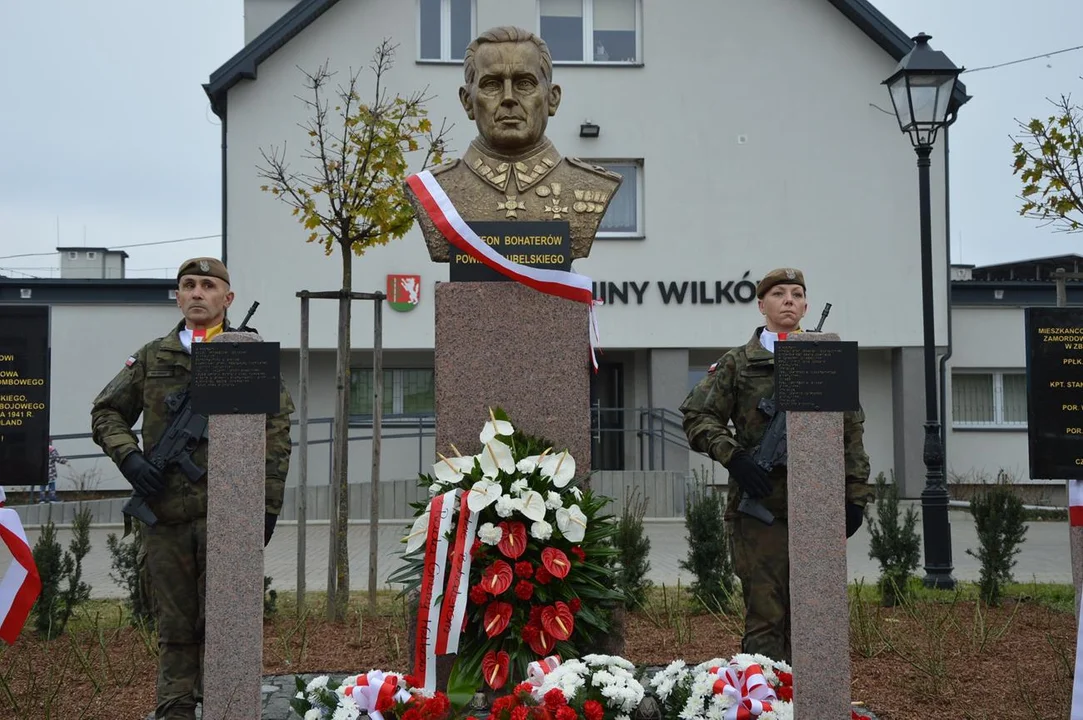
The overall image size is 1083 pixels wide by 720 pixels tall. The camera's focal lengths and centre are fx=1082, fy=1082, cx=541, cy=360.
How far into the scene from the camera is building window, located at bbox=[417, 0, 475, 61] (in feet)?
56.9

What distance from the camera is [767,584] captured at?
5008mm

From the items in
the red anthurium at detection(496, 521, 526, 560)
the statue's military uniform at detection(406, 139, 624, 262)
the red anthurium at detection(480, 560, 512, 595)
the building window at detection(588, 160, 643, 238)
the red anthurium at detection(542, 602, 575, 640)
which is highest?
the building window at detection(588, 160, 643, 238)

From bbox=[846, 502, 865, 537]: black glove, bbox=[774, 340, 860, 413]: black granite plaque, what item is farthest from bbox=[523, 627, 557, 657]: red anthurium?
bbox=[774, 340, 860, 413]: black granite plaque

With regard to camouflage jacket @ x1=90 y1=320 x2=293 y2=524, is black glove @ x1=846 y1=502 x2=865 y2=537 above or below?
below

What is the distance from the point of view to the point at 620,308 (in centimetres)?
1730

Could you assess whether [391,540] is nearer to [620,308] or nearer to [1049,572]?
[620,308]

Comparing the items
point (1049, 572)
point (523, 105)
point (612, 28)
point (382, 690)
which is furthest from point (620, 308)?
point (382, 690)

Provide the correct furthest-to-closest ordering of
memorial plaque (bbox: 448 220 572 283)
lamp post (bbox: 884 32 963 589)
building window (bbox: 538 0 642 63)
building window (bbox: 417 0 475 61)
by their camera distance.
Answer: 1. building window (bbox: 538 0 642 63)
2. building window (bbox: 417 0 475 61)
3. lamp post (bbox: 884 32 963 589)
4. memorial plaque (bbox: 448 220 572 283)

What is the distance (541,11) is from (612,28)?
Answer: 1189mm

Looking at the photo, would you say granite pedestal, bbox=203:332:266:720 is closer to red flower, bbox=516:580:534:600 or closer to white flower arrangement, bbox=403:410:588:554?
white flower arrangement, bbox=403:410:588:554

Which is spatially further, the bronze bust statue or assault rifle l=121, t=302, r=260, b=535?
the bronze bust statue

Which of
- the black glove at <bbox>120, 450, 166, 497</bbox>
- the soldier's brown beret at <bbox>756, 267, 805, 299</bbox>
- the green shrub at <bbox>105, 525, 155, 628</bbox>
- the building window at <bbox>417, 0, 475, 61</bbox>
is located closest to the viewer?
the black glove at <bbox>120, 450, 166, 497</bbox>

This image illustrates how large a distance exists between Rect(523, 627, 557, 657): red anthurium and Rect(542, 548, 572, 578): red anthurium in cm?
26

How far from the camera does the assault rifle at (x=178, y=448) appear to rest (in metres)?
4.79
